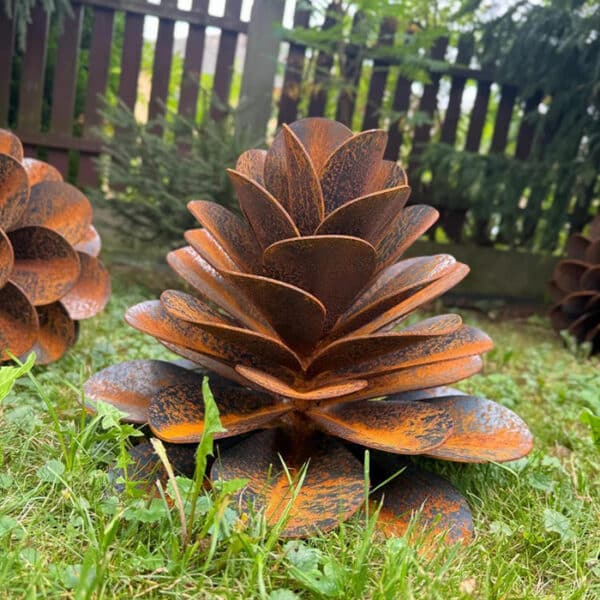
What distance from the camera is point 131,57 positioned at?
12.1ft

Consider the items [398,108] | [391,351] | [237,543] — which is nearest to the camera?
[237,543]

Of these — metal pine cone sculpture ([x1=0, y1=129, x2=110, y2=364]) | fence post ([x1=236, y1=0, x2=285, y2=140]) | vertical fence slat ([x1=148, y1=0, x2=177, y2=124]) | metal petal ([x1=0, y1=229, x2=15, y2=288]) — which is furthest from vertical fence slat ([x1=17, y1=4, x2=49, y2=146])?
metal petal ([x1=0, y1=229, x2=15, y2=288])

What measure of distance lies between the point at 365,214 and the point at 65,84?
3.29 m

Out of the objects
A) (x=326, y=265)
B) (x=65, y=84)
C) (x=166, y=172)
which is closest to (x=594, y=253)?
(x=166, y=172)

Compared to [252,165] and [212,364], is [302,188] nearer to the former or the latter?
[252,165]

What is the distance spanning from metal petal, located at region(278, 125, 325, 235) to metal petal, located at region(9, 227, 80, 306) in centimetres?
69

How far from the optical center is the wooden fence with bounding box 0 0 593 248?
3598 mm

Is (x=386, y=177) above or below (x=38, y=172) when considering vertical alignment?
above

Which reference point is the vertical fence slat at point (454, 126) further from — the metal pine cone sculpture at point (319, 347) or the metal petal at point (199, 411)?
the metal petal at point (199, 411)

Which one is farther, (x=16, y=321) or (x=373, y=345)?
(x=16, y=321)

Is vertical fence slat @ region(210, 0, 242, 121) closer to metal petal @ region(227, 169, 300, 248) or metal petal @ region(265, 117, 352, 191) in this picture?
metal petal @ region(265, 117, 352, 191)

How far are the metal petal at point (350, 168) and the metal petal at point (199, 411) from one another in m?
0.33

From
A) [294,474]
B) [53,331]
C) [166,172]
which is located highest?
[166,172]

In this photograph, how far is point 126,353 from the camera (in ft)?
6.02
